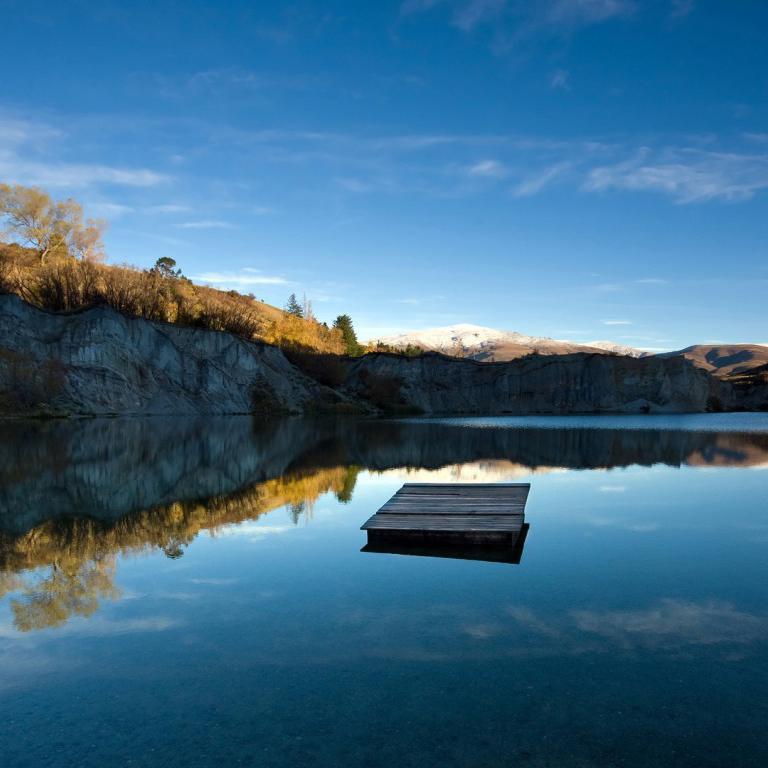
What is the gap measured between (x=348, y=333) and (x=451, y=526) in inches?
4697

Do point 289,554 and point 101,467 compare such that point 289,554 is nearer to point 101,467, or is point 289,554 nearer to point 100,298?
point 101,467

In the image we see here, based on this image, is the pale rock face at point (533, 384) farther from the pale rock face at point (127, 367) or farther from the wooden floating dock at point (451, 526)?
the wooden floating dock at point (451, 526)

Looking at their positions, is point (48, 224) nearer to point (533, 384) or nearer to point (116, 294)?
point (116, 294)

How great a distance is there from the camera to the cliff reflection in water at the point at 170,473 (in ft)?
33.2

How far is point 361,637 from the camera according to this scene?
23.8ft

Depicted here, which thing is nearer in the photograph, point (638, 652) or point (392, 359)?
point (638, 652)

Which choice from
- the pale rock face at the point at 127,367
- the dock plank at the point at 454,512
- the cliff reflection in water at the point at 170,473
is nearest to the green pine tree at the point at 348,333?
the pale rock face at the point at 127,367

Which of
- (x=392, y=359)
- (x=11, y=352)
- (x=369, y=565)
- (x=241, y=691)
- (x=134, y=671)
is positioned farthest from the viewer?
(x=392, y=359)

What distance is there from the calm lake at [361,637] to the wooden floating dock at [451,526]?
47cm

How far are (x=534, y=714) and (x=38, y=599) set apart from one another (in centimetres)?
666

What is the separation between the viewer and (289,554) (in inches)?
444

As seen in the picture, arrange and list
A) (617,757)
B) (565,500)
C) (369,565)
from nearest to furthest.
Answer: (617,757) → (369,565) → (565,500)

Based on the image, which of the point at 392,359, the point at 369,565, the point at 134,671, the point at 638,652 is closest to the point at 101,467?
the point at 369,565

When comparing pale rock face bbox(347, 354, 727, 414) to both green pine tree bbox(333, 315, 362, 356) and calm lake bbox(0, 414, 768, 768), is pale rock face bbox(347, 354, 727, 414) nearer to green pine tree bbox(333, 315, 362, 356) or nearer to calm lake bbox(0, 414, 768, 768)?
green pine tree bbox(333, 315, 362, 356)
